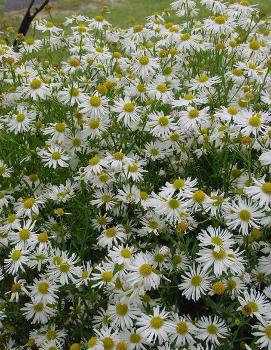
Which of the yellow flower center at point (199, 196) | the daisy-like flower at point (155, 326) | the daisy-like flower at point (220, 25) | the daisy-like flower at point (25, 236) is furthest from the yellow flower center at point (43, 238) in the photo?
the daisy-like flower at point (220, 25)

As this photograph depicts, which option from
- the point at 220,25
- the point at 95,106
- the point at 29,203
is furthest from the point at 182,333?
the point at 220,25


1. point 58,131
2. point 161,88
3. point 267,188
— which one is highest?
point 161,88

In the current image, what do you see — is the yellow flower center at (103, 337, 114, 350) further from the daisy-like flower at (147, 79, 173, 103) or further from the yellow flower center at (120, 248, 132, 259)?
the daisy-like flower at (147, 79, 173, 103)

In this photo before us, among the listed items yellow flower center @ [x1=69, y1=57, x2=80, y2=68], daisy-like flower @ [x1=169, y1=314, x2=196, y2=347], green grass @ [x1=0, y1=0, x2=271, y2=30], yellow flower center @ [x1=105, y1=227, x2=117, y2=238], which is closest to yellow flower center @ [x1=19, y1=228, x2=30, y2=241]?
yellow flower center @ [x1=105, y1=227, x2=117, y2=238]

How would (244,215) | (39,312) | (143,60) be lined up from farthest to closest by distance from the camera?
1. (143,60)
2. (39,312)
3. (244,215)

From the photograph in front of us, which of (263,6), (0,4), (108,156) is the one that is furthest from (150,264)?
(0,4)

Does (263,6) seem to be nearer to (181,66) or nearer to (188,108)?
(181,66)

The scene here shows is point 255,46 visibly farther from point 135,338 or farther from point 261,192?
point 135,338
